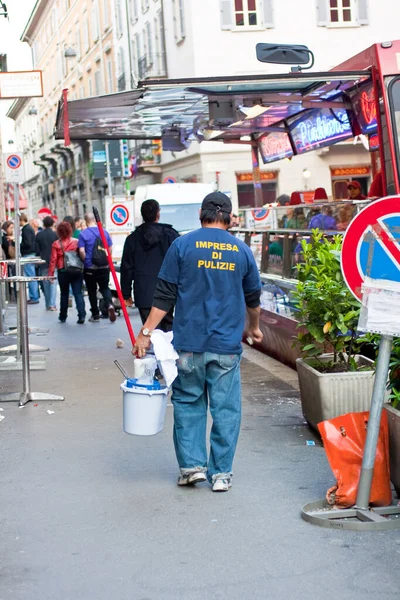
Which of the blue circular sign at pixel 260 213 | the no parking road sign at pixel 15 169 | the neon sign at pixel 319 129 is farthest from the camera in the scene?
the no parking road sign at pixel 15 169

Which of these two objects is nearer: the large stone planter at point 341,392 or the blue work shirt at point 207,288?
the blue work shirt at point 207,288

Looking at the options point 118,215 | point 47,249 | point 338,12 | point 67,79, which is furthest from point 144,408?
point 67,79

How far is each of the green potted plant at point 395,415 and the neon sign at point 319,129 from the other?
19.9ft

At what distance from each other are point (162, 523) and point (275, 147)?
34.5 feet

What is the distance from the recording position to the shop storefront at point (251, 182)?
3984 cm

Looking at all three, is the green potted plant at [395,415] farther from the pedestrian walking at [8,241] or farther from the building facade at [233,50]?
the building facade at [233,50]

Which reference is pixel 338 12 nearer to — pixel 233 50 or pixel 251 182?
pixel 233 50

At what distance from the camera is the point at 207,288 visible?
20.8 feet

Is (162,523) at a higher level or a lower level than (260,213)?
lower

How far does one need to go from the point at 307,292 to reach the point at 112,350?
21.8ft

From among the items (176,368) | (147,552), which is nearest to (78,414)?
(176,368)

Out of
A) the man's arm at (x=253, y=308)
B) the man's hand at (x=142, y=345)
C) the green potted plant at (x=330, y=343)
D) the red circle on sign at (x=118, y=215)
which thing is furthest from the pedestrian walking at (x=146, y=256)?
the red circle on sign at (x=118, y=215)

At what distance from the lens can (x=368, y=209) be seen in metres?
5.62

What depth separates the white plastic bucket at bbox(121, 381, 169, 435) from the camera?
6.51m
